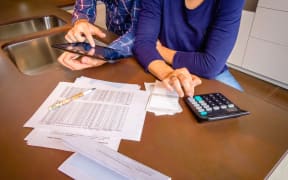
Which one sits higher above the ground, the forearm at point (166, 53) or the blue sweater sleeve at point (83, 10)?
the blue sweater sleeve at point (83, 10)

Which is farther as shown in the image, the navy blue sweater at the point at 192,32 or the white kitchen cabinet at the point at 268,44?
the white kitchen cabinet at the point at 268,44

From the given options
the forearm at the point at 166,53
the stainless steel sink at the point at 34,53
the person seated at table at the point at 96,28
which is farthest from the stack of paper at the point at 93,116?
the stainless steel sink at the point at 34,53

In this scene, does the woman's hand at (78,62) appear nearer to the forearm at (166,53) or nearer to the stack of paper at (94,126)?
the stack of paper at (94,126)

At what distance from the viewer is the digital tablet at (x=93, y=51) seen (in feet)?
2.43

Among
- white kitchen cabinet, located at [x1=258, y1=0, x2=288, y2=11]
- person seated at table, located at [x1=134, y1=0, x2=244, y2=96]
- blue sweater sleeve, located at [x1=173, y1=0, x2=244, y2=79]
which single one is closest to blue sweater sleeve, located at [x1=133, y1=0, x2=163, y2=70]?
person seated at table, located at [x1=134, y1=0, x2=244, y2=96]

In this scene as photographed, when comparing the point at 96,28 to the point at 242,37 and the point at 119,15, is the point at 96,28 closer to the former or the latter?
the point at 119,15

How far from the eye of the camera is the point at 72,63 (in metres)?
0.78

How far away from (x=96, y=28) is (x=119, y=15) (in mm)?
186

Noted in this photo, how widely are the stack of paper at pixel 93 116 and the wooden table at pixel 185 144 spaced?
0.02 metres

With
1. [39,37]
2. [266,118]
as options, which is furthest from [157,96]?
[39,37]

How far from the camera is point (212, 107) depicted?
1.91 feet

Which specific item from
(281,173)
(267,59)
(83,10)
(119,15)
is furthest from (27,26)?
(267,59)

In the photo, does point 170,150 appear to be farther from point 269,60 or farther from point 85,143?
point 269,60

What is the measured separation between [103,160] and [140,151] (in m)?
0.08
